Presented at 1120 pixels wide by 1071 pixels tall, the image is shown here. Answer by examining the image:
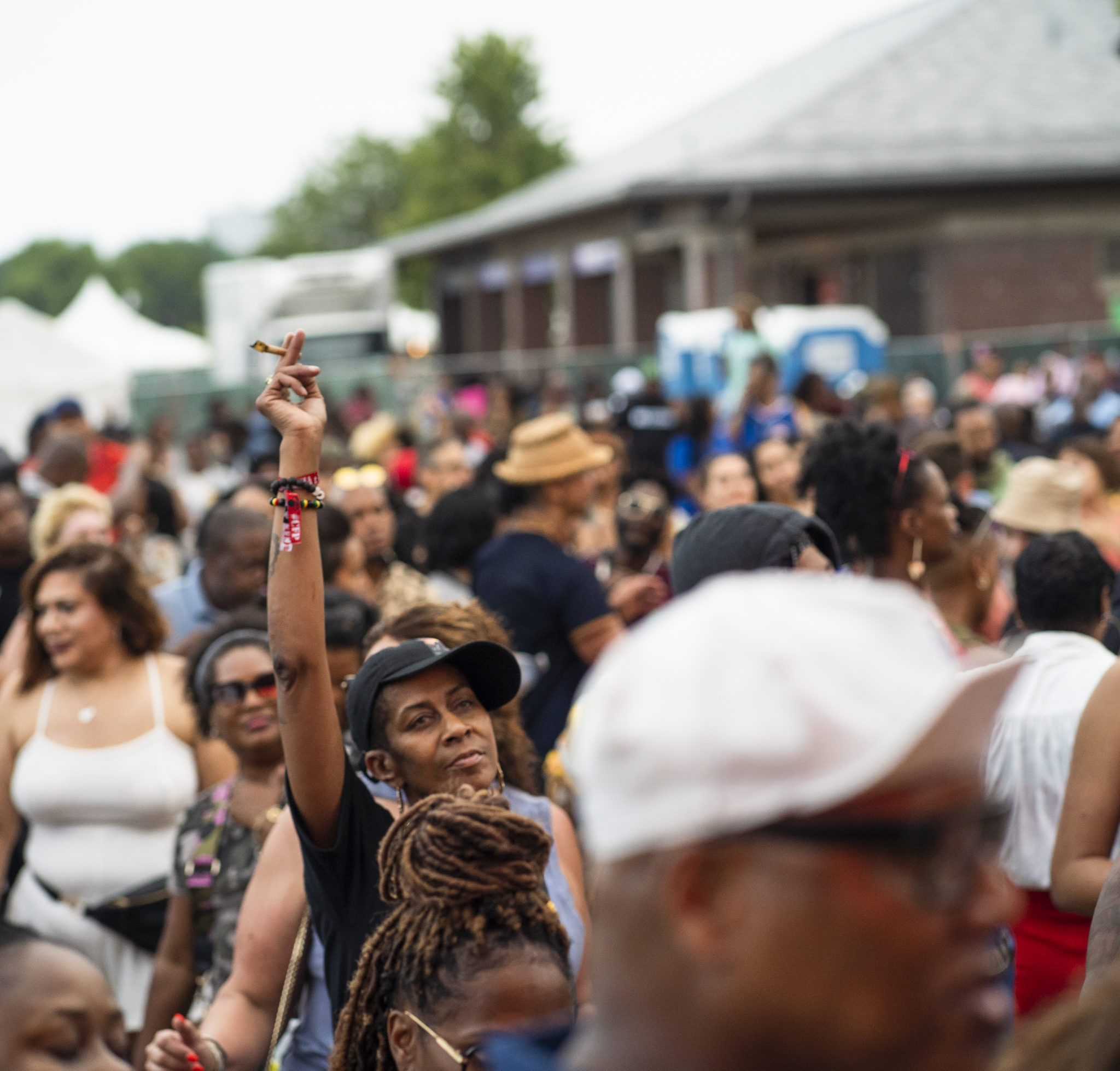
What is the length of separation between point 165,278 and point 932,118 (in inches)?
4547

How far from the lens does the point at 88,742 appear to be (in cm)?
488

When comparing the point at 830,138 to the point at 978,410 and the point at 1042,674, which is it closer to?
the point at 978,410

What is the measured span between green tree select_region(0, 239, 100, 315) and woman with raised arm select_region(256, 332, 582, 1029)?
5130 inches

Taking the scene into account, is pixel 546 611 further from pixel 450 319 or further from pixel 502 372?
pixel 450 319

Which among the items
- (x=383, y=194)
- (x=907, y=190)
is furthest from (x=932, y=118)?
(x=383, y=194)

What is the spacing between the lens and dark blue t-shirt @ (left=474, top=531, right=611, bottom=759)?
A: 551cm

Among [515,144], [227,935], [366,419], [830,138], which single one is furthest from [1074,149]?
[515,144]

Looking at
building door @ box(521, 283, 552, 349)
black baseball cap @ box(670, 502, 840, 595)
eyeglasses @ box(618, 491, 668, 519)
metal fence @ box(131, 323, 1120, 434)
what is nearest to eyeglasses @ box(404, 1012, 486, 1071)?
black baseball cap @ box(670, 502, 840, 595)

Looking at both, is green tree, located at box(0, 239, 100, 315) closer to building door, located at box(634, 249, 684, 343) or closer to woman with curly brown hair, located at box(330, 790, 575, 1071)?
building door, located at box(634, 249, 684, 343)

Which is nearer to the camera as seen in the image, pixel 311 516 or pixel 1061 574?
pixel 311 516

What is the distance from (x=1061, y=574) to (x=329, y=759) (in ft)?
7.15

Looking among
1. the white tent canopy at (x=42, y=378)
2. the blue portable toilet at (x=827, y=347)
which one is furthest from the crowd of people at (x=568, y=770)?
the white tent canopy at (x=42, y=378)

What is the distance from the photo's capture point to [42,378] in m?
22.3

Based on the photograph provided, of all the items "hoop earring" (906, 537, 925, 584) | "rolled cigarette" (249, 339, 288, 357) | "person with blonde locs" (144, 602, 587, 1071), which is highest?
"rolled cigarette" (249, 339, 288, 357)
